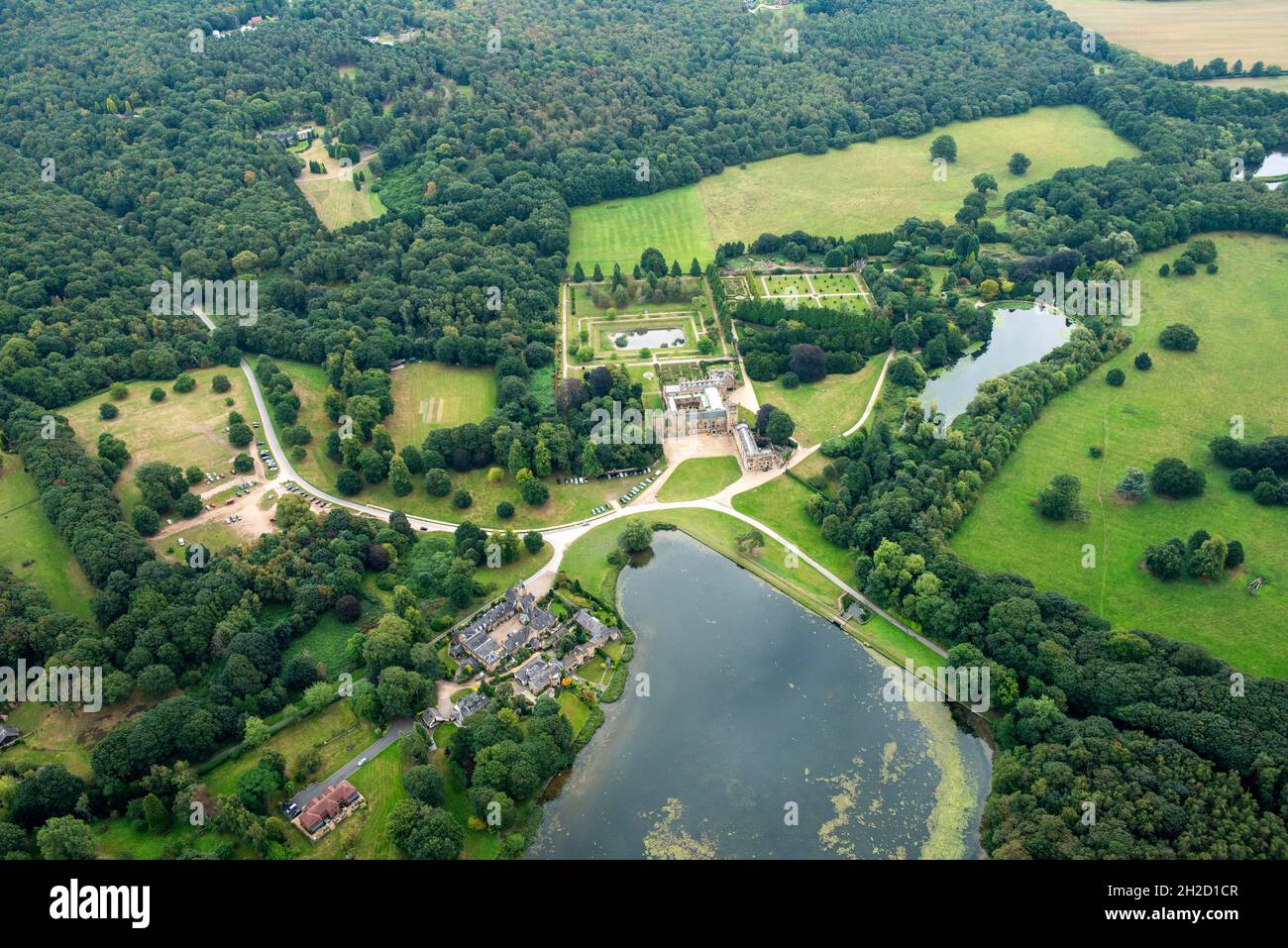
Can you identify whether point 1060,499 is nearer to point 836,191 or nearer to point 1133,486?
point 1133,486

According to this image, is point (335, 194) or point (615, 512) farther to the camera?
point (335, 194)

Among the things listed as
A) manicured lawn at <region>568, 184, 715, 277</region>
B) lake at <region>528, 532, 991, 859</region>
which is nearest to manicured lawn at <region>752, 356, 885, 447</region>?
lake at <region>528, 532, 991, 859</region>

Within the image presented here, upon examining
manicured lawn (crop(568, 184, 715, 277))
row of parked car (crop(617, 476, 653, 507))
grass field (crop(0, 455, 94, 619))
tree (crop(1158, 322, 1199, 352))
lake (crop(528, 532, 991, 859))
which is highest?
manicured lawn (crop(568, 184, 715, 277))

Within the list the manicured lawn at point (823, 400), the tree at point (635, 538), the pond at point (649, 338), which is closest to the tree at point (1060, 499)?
the manicured lawn at point (823, 400)

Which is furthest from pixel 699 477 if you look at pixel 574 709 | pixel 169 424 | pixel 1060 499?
pixel 169 424

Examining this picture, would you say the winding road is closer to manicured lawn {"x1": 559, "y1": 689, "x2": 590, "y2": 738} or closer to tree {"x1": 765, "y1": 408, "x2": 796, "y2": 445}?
tree {"x1": 765, "y1": 408, "x2": 796, "y2": 445}

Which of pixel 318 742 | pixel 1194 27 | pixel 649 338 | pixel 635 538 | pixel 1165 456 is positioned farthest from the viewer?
pixel 1194 27
